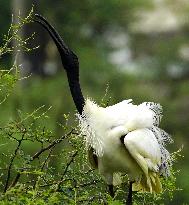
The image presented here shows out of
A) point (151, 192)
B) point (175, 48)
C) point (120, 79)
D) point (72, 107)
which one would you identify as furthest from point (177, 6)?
point (151, 192)

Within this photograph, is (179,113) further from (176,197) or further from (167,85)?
(176,197)

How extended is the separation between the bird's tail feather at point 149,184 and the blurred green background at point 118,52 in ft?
42.9

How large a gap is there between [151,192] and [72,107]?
10686mm

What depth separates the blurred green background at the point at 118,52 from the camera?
21.4m

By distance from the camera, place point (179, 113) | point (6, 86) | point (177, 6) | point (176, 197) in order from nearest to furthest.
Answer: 1. point (6, 86)
2. point (176, 197)
3. point (179, 113)
4. point (177, 6)

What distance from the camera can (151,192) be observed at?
6.59 m

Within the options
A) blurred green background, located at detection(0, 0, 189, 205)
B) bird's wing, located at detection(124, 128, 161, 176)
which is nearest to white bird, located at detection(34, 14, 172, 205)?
bird's wing, located at detection(124, 128, 161, 176)

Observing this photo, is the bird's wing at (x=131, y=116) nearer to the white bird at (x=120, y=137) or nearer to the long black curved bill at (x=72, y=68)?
the white bird at (x=120, y=137)

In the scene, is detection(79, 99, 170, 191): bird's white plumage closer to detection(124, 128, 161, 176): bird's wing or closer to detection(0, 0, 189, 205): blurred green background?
detection(124, 128, 161, 176): bird's wing

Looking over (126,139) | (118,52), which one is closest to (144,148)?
(126,139)

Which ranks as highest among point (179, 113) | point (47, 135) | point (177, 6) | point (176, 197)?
point (177, 6)

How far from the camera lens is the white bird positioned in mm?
6324

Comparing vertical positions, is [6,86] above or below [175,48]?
below

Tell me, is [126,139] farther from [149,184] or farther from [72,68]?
[72,68]
